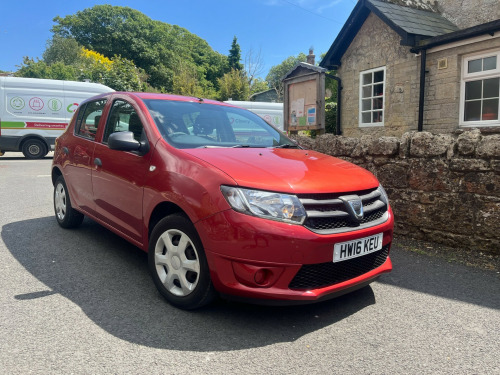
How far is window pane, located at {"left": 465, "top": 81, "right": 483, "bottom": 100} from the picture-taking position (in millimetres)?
8453

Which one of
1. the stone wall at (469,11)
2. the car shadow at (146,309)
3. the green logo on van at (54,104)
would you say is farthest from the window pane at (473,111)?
the green logo on van at (54,104)

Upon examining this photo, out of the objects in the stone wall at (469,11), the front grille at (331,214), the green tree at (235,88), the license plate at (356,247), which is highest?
the green tree at (235,88)

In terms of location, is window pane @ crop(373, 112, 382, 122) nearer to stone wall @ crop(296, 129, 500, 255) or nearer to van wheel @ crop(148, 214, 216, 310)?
stone wall @ crop(296, 129, 500, 255)

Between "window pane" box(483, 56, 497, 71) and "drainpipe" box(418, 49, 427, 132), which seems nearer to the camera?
"window pane" box(483, 56, 497, 71)

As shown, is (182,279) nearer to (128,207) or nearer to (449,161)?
(128,207)

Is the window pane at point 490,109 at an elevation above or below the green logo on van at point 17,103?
below

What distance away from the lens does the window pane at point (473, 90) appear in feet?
27.7

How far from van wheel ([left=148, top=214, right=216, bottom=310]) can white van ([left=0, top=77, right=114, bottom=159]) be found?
14357 millimetres

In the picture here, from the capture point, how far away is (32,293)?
3.10m

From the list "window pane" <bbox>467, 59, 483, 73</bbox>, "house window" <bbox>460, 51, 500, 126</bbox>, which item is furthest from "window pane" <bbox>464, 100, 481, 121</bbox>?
"window pane" <bbox>467, 59, 483, 73</bbox>

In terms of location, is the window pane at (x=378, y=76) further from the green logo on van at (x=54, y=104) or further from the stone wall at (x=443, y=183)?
the green logo on van at (x=54, y=104)

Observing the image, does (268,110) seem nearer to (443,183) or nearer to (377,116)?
(377,116)

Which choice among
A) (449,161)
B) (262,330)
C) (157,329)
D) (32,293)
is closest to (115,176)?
(32,293)

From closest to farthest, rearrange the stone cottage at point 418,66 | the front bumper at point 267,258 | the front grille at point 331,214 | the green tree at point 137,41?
the front bumper at point 267,258 < the front grille at point 331,214 < the stone cottage at point 418,66 < the green tree at point 137,41
